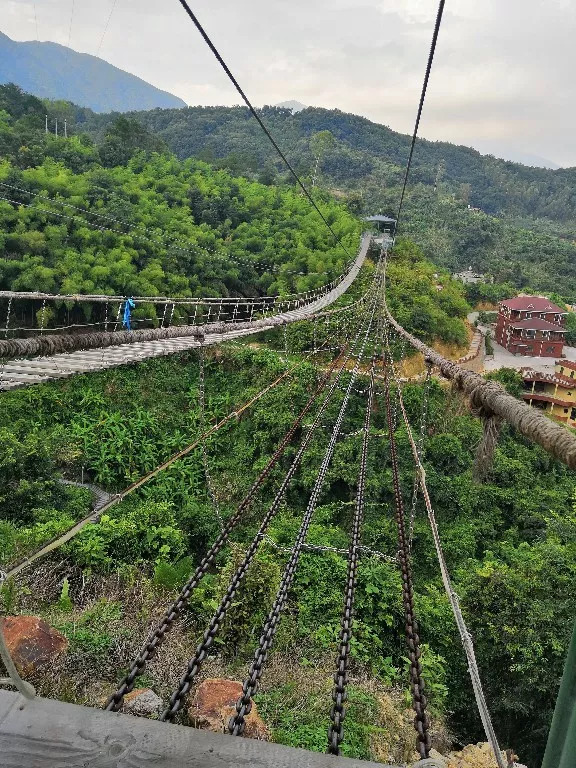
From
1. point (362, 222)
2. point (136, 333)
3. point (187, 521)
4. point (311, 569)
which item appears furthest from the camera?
point (362, 222)

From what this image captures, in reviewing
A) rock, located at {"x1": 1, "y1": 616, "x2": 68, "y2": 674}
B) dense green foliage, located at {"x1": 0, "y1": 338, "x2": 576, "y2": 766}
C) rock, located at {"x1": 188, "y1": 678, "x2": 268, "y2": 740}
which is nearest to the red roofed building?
dense green foliage, located at {"x1": 0, "y1": 338, "x2": 576, "y2": 766}

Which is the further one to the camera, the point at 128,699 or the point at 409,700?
the point at 409,700

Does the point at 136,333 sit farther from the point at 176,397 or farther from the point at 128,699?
the point at 176,397

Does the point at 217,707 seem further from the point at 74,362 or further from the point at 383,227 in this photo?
the point at 383,227

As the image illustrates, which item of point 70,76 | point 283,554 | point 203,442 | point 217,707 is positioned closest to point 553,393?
point 283,554

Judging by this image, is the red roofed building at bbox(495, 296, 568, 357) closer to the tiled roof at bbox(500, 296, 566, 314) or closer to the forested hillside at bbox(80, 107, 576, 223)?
the tiled roof at bbox(500, 296, 566, 314)

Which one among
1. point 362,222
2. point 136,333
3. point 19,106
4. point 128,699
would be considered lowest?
point 128,699

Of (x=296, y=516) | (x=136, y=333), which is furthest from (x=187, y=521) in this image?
(x=136, y=333)
